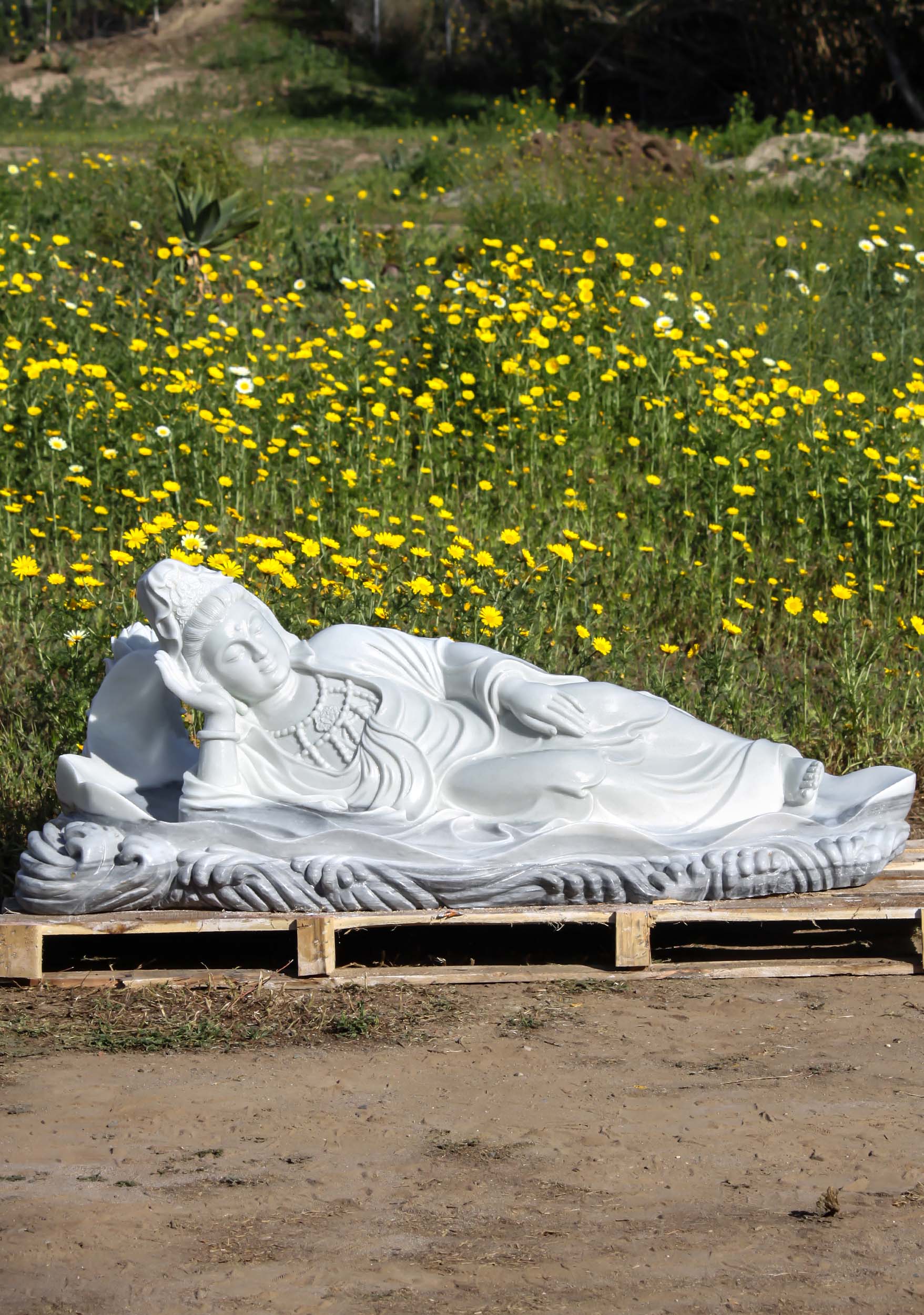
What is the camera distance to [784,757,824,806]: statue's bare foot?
4.70 meters

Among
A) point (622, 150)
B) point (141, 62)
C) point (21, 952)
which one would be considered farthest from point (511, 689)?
point (141, 62)

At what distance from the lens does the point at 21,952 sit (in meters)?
4.41

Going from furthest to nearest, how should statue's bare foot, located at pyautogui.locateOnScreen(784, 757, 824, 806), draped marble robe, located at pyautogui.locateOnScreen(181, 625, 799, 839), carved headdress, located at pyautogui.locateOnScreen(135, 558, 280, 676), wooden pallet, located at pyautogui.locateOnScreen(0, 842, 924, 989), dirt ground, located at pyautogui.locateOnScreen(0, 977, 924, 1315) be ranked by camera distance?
statue's bare foot, located at pyautogui.locateOnScreen(784, 757, 824, 806), draped marble robe, located at pyautogui.locateOnScreen(181, 625, 799, 839), wooden pallet, located at pyautogui.locateOnScreen(0, 842, 924, 989), carved headdress, located at pyautogui.locateOnScreen(135, 558, 280, 676), dirt ground, located at pyautogui.locateOnScreen(0, 977, 924, 1315)

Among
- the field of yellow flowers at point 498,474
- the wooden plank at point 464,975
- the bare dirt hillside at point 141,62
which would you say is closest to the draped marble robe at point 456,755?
the wooden plank at point 464,975

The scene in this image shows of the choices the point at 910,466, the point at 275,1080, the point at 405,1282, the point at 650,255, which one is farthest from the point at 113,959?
the point at 650,255

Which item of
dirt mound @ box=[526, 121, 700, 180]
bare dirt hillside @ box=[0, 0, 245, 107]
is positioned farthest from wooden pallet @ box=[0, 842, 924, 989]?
bare dirt hillside @ box=[0, 0, 245, 107]

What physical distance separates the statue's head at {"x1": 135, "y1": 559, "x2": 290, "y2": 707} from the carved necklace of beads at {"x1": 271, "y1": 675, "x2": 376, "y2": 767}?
17 cm

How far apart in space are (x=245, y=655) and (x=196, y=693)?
0.60ft

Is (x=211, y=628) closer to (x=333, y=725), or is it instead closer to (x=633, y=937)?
(x=333, y=725)

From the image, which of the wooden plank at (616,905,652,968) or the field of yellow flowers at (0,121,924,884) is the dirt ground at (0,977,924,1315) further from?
the field of yellow flowers at (0,121,924,884)

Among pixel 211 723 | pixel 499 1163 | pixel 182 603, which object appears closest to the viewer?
pixel 499 1163

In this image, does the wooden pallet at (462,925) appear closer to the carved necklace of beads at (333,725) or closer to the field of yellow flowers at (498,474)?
the carved necklace of beads at (333,725)

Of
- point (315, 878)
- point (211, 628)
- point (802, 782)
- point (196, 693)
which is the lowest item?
point (315, 878)

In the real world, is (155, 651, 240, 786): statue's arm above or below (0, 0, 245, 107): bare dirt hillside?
below
